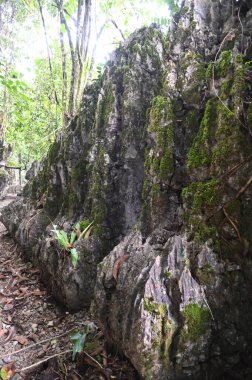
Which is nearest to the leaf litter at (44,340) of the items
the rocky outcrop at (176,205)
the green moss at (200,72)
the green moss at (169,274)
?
the rocky outcrop at (176,205)

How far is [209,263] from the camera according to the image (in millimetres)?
3002

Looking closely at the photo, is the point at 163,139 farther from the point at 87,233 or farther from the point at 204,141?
the point at 87,233

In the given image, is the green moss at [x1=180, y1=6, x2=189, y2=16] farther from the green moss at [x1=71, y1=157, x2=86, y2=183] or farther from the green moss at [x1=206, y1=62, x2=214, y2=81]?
the green moss at [x1=71, y1=157, x2=86, y2=183]

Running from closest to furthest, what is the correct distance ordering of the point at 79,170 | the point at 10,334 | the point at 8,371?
1. the point at 8,371
2. the point at 10,334
3. the point at 79,170

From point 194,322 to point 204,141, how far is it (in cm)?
199

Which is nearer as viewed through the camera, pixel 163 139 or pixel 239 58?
pixel 239 58

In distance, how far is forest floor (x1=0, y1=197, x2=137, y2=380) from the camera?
3.62m

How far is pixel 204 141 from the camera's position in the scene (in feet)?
11.0

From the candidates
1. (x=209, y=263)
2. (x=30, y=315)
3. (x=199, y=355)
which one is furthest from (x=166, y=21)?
(x=30, y=315)

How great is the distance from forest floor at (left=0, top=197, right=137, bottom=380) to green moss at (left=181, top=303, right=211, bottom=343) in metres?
0.94

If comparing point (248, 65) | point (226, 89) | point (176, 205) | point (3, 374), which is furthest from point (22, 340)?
point (248, 65)

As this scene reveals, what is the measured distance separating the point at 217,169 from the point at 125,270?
172cm

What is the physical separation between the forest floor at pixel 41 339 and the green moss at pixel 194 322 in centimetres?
94

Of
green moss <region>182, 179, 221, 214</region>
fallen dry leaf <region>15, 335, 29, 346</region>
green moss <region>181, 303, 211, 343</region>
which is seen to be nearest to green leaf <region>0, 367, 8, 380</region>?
fallen dry leaf <region>15, 335, 29, 346</region>
